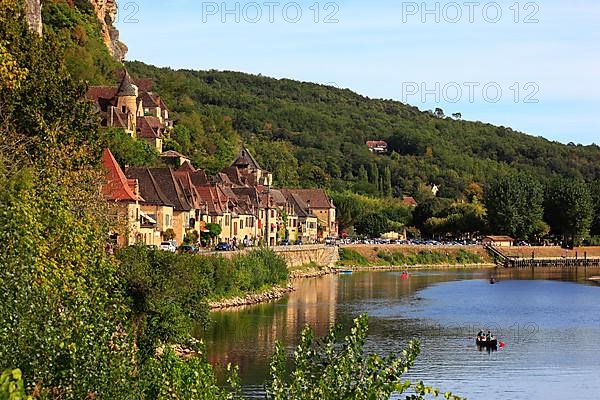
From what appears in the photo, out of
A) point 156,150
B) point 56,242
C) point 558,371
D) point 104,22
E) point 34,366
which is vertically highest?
point 104,22

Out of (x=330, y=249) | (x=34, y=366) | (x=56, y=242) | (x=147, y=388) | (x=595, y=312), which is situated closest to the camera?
(x=34, y=366)

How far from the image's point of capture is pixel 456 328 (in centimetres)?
6481

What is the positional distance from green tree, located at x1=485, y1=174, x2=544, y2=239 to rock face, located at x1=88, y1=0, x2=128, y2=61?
5441cm

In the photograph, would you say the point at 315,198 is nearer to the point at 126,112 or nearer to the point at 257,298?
the point at 126,112

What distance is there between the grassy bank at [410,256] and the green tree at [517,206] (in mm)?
6988

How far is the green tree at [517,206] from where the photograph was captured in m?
146

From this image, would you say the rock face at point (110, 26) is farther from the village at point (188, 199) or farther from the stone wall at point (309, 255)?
the stone wall at point (309, 255)

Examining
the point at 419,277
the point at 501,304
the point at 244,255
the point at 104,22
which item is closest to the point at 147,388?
the point at 244,255

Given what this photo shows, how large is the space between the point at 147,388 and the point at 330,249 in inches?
3867

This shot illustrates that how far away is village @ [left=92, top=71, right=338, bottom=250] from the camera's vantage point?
70938mm

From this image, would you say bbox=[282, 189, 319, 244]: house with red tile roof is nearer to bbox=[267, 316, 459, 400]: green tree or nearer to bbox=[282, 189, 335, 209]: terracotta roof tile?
bbox=[282, 189, 335, 209]: terracotta roof tile

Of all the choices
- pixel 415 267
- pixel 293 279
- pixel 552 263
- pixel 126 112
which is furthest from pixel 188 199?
pixel 552 263

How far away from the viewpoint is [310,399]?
57.5 feet

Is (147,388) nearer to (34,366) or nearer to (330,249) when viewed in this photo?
(34,366)
